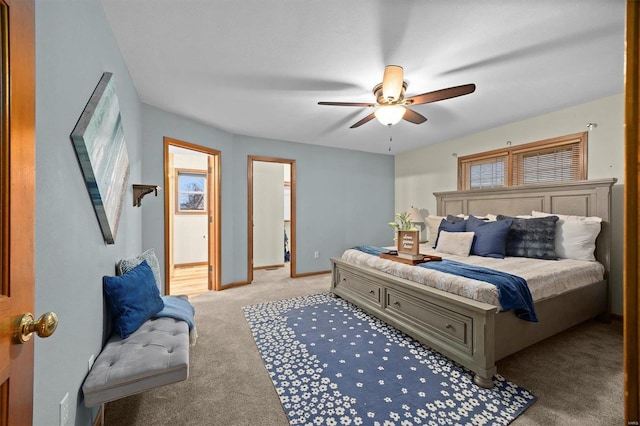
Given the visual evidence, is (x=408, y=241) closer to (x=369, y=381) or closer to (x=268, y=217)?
(x=369, y=381)

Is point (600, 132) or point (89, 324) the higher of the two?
point (600, 132)

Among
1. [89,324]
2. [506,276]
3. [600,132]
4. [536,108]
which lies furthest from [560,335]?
[89,324]

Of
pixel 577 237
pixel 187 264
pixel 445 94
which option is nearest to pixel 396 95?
pixel 445 94

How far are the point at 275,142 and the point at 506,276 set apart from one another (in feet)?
12.6

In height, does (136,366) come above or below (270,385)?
above

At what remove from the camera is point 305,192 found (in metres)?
4.91

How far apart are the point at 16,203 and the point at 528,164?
4790mm

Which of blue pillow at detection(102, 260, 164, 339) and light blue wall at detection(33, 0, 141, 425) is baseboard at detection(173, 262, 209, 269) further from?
light blue wall at detection(33, 0, 141, 425)

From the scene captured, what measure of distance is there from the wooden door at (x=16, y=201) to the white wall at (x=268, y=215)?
15.8 feet

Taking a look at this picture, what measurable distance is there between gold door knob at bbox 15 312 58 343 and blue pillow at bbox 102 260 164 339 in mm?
1196

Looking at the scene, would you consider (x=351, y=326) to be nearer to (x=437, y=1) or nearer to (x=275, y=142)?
(x=437, y=1)

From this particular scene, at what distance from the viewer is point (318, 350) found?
88.8 inches

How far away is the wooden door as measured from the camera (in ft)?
1.91

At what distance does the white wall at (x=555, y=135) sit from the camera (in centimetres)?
284
